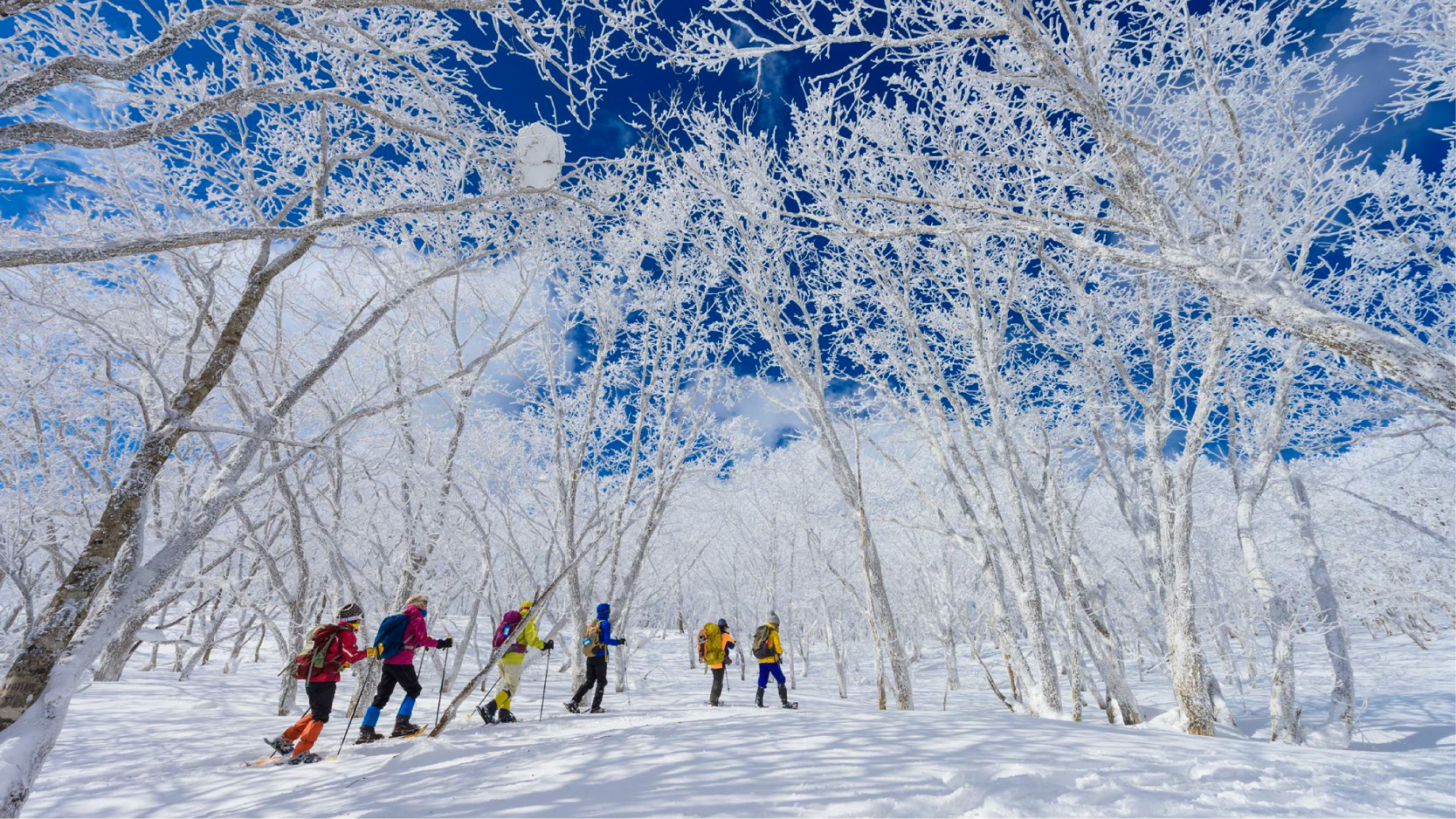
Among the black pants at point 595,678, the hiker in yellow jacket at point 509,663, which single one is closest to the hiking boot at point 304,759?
the hiker in yellow jacket at point 509,663

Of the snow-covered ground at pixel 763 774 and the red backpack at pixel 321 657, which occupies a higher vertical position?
the red backpack at pixel 321 657

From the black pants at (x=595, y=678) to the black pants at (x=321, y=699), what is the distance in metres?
3.29

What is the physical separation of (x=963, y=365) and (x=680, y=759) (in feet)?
25.1

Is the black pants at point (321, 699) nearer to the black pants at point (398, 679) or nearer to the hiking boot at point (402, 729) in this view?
the black pants at point (398, 679)

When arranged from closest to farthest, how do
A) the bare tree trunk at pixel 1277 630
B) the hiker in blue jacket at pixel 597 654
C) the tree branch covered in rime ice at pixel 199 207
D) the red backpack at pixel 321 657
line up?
the tree branch covered in rime ice at pixel 199 207 < the red backpack at pixel 321 657 < the bare tree trunk at pixel 1277 630 < the hiker in blue jacket at pixel 597 654

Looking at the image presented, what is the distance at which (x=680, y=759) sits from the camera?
3.77 metres

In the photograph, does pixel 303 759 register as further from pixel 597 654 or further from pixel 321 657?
pixel 597 654

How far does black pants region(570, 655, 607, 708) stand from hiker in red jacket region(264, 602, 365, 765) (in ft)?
10.1

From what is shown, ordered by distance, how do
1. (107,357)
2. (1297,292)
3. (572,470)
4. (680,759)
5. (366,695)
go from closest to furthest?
(1297,292) < (680,759) < (107,357) < (366,695) < (572,470)

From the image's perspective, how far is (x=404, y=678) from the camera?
589 centimetres

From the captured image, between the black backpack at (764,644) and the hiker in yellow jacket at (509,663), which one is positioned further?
the black backpack at (764,644)

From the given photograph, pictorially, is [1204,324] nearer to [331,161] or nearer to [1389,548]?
[1389,548]

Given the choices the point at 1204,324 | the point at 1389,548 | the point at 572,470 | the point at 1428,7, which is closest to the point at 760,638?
the point at 572,470

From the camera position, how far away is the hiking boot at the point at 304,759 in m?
4.96
